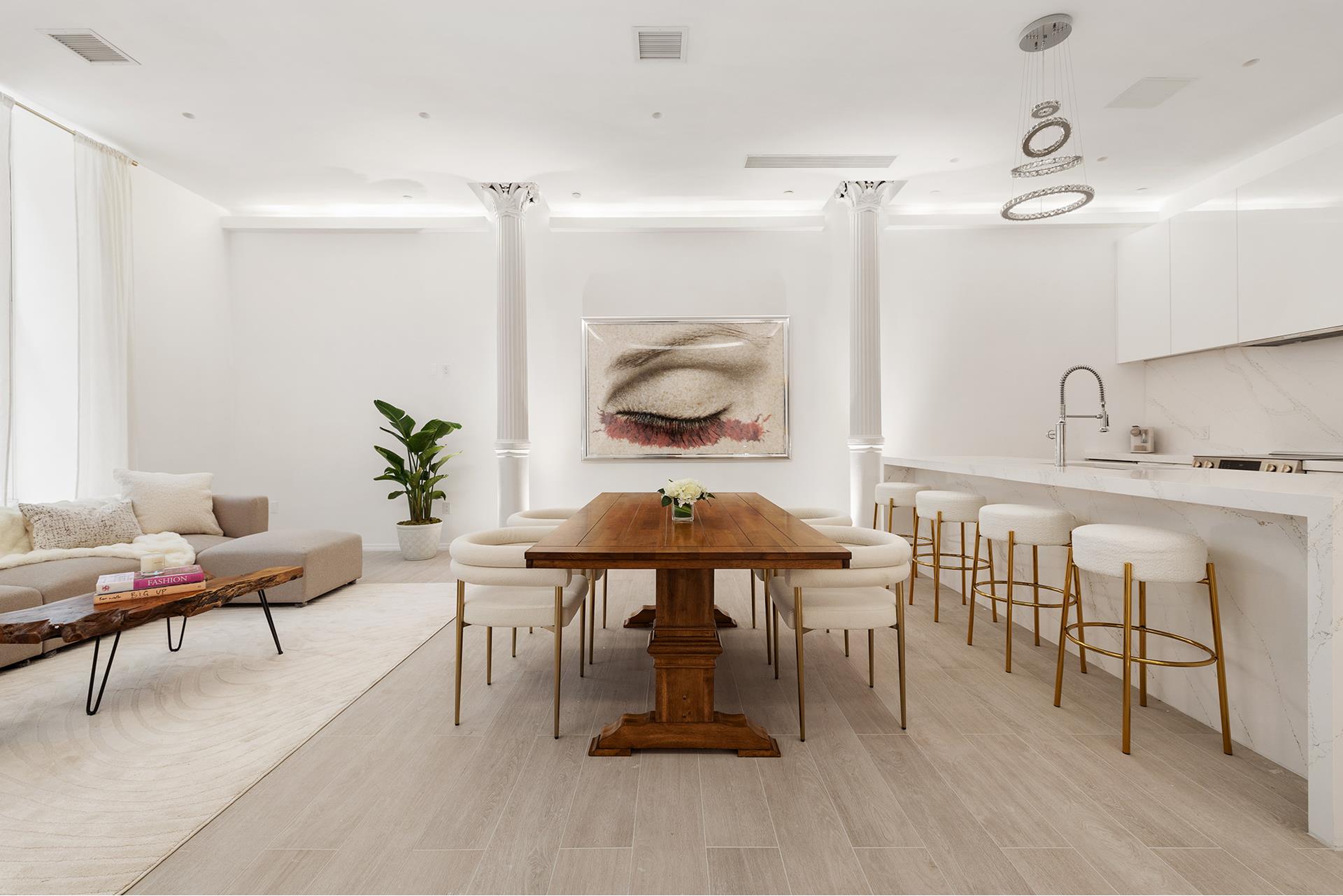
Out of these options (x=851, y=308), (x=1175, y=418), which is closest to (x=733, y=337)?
(x=851, y=308)

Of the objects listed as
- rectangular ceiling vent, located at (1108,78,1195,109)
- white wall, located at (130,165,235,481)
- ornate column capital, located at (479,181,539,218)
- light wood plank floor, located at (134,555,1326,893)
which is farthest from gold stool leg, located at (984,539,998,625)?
white wall, located at (130,165,235,481)

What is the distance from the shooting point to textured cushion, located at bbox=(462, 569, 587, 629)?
7.45 ft

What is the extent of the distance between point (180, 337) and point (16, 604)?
321 cm

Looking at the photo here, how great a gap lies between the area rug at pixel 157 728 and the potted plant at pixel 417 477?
5.27ft

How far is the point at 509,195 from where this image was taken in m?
5.21

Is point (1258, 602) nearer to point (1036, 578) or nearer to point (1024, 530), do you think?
point (1024, 530)

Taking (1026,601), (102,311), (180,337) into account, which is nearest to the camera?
(1026,601)

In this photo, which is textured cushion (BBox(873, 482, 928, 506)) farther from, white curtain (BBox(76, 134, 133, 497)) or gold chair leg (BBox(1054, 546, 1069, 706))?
white curtain (BBox(76, 134, 133, 497))

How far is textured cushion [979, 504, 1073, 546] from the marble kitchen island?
0.16 metres

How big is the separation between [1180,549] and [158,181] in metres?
7.13

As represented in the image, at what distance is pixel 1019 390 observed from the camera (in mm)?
5941

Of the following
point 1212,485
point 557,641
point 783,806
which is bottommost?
point 783,806

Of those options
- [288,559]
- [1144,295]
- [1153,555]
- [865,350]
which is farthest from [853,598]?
[1144,295]

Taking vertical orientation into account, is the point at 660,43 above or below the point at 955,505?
above
